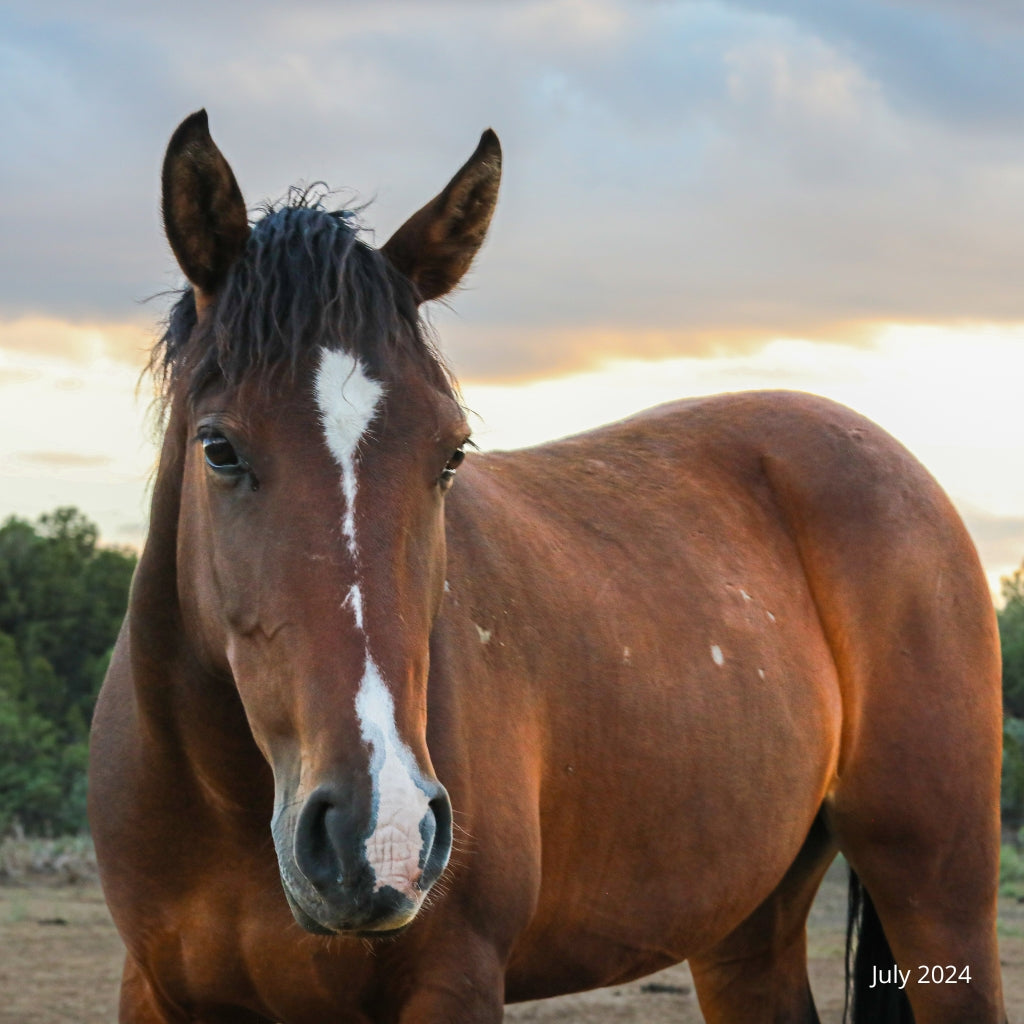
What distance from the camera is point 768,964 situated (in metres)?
4.79

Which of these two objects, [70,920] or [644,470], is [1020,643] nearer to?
[70,920]

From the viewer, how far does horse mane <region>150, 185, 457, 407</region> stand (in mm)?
2602

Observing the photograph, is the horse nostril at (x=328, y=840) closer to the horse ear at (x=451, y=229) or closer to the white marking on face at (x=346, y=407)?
the white marking on face at (x=346, y=407)

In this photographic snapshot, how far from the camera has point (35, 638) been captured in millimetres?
14633

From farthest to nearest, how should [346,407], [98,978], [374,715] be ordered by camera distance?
[98,978], [346,407], [374,715]

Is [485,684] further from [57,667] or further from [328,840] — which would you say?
[57,667]

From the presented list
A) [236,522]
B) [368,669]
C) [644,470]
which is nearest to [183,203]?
[236,522]

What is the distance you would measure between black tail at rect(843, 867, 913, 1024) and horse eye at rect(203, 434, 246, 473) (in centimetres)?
296

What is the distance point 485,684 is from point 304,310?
993mm

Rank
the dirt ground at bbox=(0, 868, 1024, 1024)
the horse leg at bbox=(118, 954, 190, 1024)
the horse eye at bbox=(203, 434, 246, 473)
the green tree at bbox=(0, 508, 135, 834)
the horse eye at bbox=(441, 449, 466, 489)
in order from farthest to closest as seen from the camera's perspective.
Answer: the green tree at bbox=(0, 508, 135, 834)
the dirt ground at bbox=(0, 868, 1024, 1024)
the horse leg at bbox=(118, 954, 190, 1024)
the horse eye at bbox=(441, 449, 466, 489)
the horse eye at bbox=(203, 434, 246, 473)

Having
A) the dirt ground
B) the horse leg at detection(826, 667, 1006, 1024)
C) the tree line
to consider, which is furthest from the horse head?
the tree line

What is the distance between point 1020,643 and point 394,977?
1469 centimetres

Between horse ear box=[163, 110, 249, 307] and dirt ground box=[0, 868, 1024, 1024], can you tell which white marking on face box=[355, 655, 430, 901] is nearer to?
horse ear box=[163, 110, 249, 307]

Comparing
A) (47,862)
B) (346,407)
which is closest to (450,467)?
(346,407)
